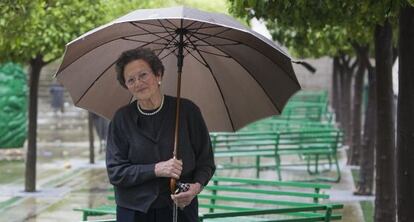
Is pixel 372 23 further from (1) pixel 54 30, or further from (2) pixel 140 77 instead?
(1) pixel 54 30

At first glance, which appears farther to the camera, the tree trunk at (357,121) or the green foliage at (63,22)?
the tree trunk at (357,121)

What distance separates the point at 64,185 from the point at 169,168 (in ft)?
27.7

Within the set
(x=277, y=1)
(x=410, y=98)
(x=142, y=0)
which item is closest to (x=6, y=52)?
(x=142, y=0)

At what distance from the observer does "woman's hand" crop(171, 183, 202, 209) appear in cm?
409

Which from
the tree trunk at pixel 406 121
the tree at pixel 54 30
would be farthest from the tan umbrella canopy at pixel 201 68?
the tree at pixel 54 30

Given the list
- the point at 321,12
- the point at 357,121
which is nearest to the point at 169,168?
the point at 321,12

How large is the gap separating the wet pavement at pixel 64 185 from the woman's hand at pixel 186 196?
5144 mm

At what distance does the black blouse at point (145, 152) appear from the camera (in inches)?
162

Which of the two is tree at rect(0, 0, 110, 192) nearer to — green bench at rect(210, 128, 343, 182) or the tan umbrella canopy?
green bench at rect(210, 128, 343, 182)

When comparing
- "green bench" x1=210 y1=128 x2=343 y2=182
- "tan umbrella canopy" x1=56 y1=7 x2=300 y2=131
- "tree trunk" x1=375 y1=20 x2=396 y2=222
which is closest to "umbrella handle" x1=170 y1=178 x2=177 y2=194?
"tan umbrella canopy" x1=56 y1=7 x2=300 y2=131

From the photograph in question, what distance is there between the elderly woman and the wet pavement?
16.7ft

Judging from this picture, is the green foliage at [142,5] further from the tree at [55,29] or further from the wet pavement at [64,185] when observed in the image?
the wet pavement at [64,185]

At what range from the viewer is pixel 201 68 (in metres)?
5.16

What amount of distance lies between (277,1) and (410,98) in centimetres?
116
